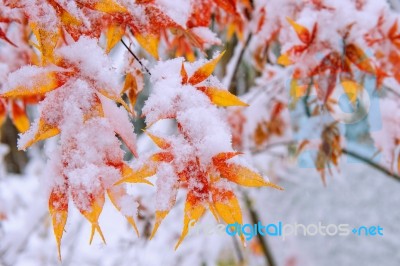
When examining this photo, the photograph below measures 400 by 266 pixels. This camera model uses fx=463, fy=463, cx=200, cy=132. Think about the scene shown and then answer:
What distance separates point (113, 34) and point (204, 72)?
Result: 0.47 feet

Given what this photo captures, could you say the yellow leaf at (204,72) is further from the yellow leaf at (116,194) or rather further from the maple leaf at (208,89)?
the yellow leaf at (116,194)

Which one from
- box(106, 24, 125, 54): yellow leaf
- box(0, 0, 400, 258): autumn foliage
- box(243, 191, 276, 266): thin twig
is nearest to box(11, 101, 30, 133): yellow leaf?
box(0, 0, 400, 258): autumn foliage

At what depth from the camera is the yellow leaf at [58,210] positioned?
48 centimetres

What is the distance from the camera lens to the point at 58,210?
49cm

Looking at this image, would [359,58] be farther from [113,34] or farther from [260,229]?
[260,229]

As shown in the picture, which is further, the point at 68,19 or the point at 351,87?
the point at 351,87

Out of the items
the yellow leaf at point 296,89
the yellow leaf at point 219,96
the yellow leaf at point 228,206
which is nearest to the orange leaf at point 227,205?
the yellow leaf at point 228,206

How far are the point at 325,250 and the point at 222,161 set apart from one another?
9.99 ft

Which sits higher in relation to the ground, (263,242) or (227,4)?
(227,4)

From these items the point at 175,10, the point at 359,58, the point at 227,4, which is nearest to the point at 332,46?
the point at 359,58

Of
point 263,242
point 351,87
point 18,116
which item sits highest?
point 351,87

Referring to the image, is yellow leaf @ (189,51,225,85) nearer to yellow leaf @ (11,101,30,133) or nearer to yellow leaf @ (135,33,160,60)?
yellow leaf @ (135,33,160,60)

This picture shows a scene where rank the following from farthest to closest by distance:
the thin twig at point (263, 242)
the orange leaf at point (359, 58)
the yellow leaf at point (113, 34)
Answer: the thin twig at point (263, 242) < the orange leaf at point (359, 58) < the yellow leaf at point (113, 34)

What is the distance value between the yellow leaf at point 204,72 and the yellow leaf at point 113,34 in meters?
0.13
